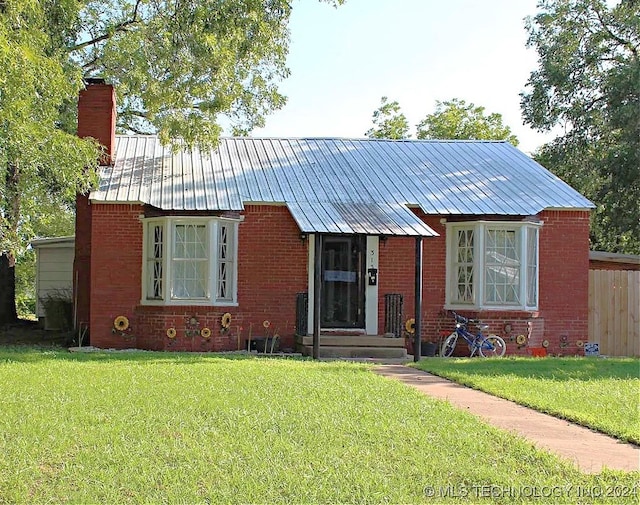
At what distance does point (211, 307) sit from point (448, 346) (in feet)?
15.8

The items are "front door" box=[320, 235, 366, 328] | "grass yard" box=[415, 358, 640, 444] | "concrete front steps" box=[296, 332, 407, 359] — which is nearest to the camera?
"grass yard" box=[415, 358, 640, 444]

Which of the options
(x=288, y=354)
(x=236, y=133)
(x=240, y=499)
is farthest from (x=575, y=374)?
(x=236, y=133)

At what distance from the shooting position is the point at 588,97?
2622cm

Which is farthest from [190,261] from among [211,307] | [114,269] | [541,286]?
[541,286]

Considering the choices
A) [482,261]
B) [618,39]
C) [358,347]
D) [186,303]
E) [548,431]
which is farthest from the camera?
[618,39]

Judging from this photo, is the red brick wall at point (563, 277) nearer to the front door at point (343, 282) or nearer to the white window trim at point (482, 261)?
the white window trim at point (482, 261)

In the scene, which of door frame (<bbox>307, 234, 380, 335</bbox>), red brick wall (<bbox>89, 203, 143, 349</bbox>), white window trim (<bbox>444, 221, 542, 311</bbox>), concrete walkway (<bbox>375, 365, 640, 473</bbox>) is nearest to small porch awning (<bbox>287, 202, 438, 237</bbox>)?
door frame (<bbox>307, 234, 380, 335</bbox>)

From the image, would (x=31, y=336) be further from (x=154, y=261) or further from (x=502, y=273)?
(x=502, y=273)

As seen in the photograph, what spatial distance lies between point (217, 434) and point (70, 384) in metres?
3.56

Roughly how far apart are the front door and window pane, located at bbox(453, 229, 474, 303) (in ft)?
6.48

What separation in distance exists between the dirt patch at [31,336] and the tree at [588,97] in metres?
16.0

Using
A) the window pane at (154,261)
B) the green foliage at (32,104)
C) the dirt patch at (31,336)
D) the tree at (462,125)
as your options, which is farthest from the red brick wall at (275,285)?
the tree at (462,125)

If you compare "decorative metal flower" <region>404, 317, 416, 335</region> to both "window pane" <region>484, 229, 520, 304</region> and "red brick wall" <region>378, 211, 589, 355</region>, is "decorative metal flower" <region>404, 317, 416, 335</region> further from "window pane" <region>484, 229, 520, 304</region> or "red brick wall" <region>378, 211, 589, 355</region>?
"window pane" <region>484, 229, 520, 304</region>

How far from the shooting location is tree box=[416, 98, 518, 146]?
4181cm
